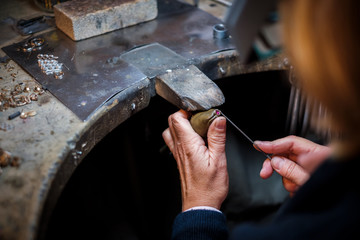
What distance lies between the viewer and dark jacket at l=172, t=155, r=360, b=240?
616 mm

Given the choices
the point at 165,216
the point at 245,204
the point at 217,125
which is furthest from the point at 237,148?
the point at 217,125

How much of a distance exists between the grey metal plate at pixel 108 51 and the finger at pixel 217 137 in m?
0.47

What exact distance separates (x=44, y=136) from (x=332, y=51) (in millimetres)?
1052

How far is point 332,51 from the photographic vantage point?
0.59 metres

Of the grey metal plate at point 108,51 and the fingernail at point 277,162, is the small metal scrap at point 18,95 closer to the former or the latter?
the grey metal plate at point 108,51

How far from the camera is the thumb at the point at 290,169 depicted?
4.31 ft

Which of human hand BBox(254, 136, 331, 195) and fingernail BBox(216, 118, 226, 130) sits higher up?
fingernail BBox(216, 118, 226, 130)

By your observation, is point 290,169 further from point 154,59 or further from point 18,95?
point 18,95

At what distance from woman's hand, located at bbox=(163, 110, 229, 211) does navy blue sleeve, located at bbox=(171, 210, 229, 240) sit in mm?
57

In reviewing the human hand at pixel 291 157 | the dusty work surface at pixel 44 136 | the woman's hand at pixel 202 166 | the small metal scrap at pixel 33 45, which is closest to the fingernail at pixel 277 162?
the human hand at pixel 291 157

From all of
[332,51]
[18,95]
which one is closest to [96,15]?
[18,95]

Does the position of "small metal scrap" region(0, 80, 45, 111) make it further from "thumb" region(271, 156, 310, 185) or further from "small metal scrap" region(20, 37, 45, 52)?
"thumb" region(271, 156, 310, 185)

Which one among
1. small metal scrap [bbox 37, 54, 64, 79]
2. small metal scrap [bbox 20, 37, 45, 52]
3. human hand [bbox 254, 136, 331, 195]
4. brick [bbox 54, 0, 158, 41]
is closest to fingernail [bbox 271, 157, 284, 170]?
human hand [bbox 254, 136, 331, 195]

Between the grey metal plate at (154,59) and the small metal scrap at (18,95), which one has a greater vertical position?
the grey metal plate at (154,59)
